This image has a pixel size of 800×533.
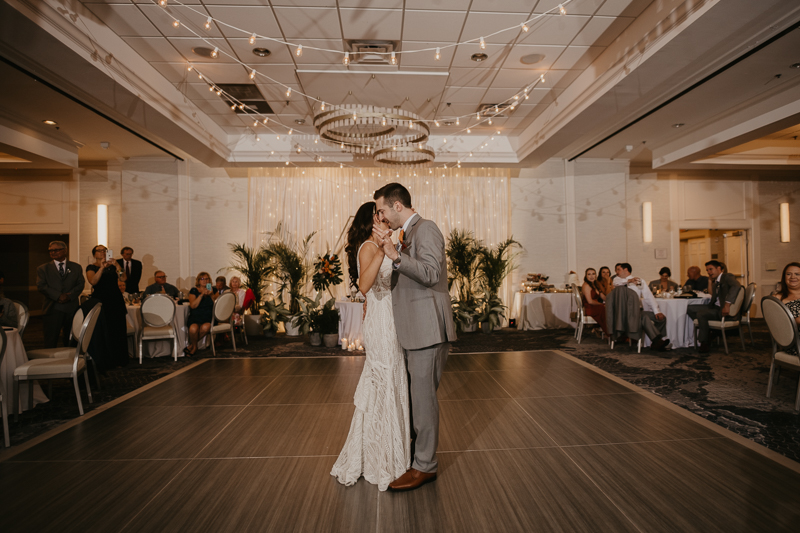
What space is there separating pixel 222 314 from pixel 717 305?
298 inches

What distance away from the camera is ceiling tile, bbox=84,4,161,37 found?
4.82m

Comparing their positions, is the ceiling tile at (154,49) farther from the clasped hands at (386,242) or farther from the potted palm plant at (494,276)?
the potted palm plant at (494,276)

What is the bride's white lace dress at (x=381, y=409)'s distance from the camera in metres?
2.61

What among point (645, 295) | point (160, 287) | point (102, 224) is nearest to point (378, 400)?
point (645, 295)

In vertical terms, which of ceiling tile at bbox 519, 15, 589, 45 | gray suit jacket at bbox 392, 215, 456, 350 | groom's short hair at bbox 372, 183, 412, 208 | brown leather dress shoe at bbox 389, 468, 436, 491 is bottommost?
brown leather dress shoe at bbox 389, 468, 436, 491

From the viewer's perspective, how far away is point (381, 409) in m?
2.64

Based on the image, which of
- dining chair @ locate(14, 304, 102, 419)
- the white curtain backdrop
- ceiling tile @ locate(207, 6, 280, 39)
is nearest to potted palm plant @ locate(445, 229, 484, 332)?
the white curtain backdrop

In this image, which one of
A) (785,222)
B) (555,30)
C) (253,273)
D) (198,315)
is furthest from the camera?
(785,222)

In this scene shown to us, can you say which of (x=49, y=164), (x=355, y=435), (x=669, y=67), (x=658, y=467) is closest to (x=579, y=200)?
(x=669, y=67)

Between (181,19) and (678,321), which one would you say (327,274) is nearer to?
(181,19)

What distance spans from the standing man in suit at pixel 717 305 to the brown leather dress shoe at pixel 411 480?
5757 mm

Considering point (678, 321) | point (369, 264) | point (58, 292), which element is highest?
point (369, 264)

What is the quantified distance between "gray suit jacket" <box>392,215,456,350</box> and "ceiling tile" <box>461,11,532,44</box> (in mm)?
3601

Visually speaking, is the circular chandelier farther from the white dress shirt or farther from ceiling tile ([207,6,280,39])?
the white dress shirt
